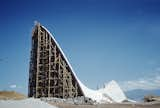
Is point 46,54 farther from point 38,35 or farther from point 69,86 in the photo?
point 69,86

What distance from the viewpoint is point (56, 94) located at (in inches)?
2218

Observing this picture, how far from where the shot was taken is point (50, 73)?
57562 millimetres

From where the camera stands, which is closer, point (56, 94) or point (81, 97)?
point (81, 97)

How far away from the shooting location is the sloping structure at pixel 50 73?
56406 millimetres

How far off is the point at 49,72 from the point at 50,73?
1.88ft

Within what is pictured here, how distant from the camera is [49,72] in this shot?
57.1 meters

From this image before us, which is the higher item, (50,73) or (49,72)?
(49,72)

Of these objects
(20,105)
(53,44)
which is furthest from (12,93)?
(20,105)

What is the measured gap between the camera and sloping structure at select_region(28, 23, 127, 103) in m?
56.4

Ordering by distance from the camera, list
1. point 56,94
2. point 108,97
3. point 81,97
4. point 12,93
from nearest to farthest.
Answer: point 12,93, point 81,97, point 56,94, point 108,97

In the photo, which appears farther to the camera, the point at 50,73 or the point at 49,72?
the point at 50,73

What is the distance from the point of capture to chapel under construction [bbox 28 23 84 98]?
5646 centimetres

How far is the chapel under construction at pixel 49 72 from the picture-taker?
5646 cm

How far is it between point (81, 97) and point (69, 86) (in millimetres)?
4575
